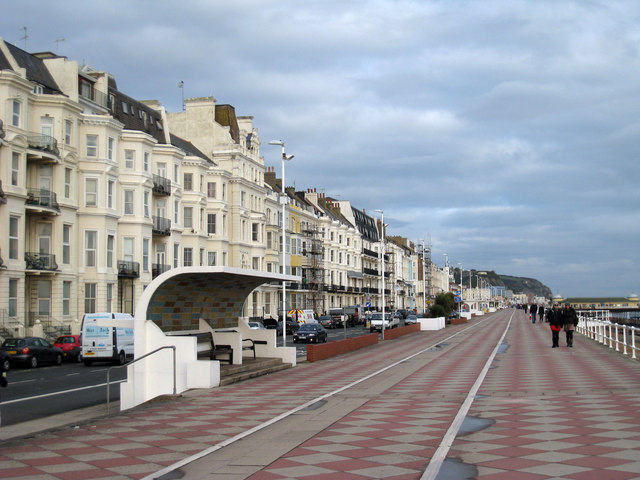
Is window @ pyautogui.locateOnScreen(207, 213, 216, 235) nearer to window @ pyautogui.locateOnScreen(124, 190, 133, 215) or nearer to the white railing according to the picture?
window @ pyautogui.locateOnScreen(124, 190, 133, 215)

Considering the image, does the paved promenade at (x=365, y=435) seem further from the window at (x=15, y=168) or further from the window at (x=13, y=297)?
the window at (x=15, y=168)

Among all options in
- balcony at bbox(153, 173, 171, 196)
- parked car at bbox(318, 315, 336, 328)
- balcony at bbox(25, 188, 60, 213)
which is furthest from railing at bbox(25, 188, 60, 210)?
parked car at bbox(318, 315, 336, 328)

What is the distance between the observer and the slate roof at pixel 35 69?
4097 centimetres

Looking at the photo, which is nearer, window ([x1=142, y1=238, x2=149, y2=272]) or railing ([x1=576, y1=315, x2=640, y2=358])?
railing ([x1=576, y1=315, x2=640, y2=358])

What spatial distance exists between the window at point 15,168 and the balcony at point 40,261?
12.8ft

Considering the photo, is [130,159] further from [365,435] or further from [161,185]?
[365,435]

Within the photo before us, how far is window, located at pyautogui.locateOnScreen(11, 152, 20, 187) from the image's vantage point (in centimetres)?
→ 3678

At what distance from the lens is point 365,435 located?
402 inches

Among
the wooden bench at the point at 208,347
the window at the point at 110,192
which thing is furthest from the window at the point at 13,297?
the wooden bench at the point at 208,347

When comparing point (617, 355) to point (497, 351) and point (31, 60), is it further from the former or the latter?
point (31, 60)

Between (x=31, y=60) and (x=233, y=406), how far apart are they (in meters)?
A: 35.8

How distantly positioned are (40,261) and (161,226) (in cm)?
1351

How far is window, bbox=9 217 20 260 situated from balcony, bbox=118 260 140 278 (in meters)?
9.51

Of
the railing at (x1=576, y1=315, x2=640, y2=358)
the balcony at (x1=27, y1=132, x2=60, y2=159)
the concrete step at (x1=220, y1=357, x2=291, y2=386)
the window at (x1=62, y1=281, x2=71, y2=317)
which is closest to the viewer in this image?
the concrete step at (x1=220, y1=357, x2=291, y2=386)
